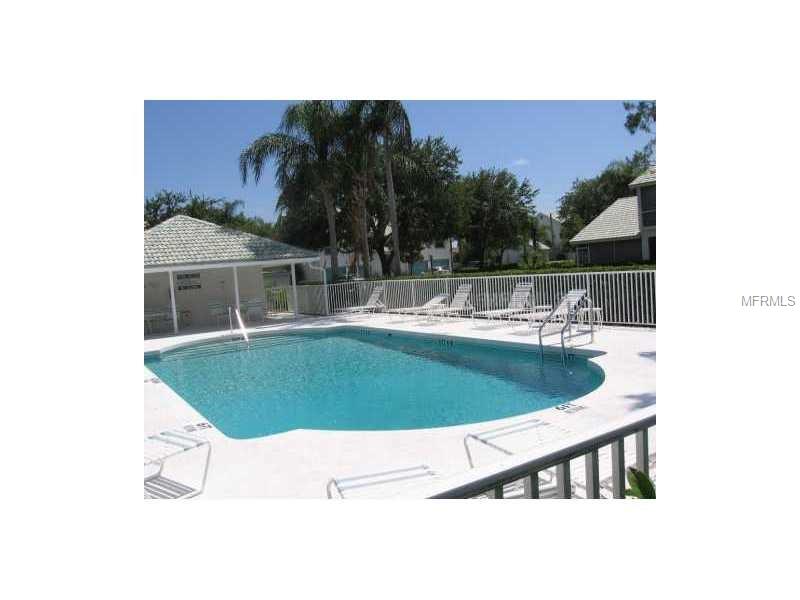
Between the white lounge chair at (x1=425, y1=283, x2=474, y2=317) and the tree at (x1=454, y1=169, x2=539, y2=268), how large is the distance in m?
16.7

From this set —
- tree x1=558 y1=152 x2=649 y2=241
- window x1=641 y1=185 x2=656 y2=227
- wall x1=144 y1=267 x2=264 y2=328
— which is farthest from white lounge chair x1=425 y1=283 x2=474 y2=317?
tree x1=558 y1=152 x2=649 y2=241

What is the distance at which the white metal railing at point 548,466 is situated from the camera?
1785 mm

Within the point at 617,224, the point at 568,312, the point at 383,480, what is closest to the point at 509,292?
the point at 568,312

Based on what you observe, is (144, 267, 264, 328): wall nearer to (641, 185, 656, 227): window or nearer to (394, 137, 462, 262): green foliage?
(394, 137, 462, 262): green foliage

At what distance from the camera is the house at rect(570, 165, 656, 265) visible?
20594 millimetres

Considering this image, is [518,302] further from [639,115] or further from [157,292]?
[157,292]

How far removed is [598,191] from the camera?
42031 millimetres

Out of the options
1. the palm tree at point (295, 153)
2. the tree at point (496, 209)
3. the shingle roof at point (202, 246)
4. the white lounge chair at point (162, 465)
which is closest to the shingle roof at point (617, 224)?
the tree at point (496, 209)

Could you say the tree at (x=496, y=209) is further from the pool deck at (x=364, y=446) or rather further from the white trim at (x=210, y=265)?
the pool deck at (x=364, y=446)

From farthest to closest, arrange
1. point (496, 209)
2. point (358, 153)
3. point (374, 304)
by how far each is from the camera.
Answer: point (496, 209), point (358, 153), point (374, 304)

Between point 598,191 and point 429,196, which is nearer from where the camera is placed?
point 429,196

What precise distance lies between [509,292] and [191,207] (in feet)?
90.6
